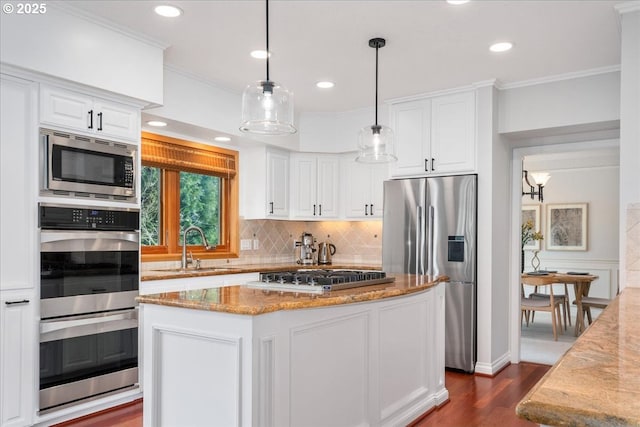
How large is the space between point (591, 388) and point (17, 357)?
10.0 feet

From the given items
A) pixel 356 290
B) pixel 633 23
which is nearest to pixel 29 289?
pixel 356 290

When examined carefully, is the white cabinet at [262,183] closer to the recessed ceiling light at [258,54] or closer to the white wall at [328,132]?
the white wall at [328,132]

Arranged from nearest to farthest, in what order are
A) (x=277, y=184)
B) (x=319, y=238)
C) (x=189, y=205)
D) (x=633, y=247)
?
(x=633, y=247) < (x=189, y=205) < (x=277, y=184) < (x=319, y=238)

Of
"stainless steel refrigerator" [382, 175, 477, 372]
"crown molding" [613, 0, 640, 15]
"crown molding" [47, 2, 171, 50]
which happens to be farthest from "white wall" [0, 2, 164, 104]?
"crown molding" [613, 0, 640, 15]

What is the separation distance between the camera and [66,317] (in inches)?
127

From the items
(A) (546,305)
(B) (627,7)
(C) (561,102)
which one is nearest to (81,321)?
(B) (627,7)

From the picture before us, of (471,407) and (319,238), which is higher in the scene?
(319,238)

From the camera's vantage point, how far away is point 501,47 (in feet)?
12.3

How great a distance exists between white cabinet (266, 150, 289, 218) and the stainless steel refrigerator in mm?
1347

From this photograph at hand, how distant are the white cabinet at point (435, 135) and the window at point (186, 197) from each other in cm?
182

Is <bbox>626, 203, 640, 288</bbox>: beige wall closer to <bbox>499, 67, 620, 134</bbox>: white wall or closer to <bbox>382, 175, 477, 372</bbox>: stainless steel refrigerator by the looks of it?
<bbox>499, 67, 620, 134</bbox>: white wall

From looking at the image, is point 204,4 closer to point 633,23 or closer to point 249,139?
point 249,139

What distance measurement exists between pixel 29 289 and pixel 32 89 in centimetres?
120

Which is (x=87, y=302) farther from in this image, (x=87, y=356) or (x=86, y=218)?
(x=86, y=218)
